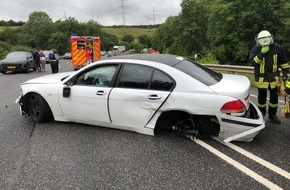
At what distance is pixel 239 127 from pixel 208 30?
4075 centimetres

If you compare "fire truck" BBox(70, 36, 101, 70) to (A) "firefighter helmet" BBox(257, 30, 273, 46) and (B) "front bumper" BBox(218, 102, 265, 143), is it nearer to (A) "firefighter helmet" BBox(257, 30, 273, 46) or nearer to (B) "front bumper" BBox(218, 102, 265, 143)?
(A) "firefighter helmet" BBox(257, 30, 273, 46)

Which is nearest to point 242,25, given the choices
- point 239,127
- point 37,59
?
point 37,59

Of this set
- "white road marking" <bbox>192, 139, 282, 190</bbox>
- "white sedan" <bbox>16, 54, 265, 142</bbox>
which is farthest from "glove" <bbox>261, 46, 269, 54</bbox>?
"white road marking" <bbox>192, 139, 282, 190</bbox>

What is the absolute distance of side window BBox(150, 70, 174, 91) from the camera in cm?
491

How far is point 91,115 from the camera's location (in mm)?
5523

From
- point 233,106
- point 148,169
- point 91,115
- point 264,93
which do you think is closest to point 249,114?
point 233,106

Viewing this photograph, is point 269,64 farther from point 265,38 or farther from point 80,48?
point 80,48

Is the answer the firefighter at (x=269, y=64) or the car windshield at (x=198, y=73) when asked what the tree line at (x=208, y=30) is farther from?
the car windshield at (x=198, y=73)

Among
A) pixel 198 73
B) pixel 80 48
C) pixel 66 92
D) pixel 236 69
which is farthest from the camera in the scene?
pixel 80 48

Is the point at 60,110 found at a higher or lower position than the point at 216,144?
higher

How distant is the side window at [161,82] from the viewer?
4911 mm

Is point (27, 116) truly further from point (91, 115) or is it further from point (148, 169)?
point (148, 169)

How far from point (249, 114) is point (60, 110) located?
129 inches

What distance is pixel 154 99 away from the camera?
4914 millimetres
